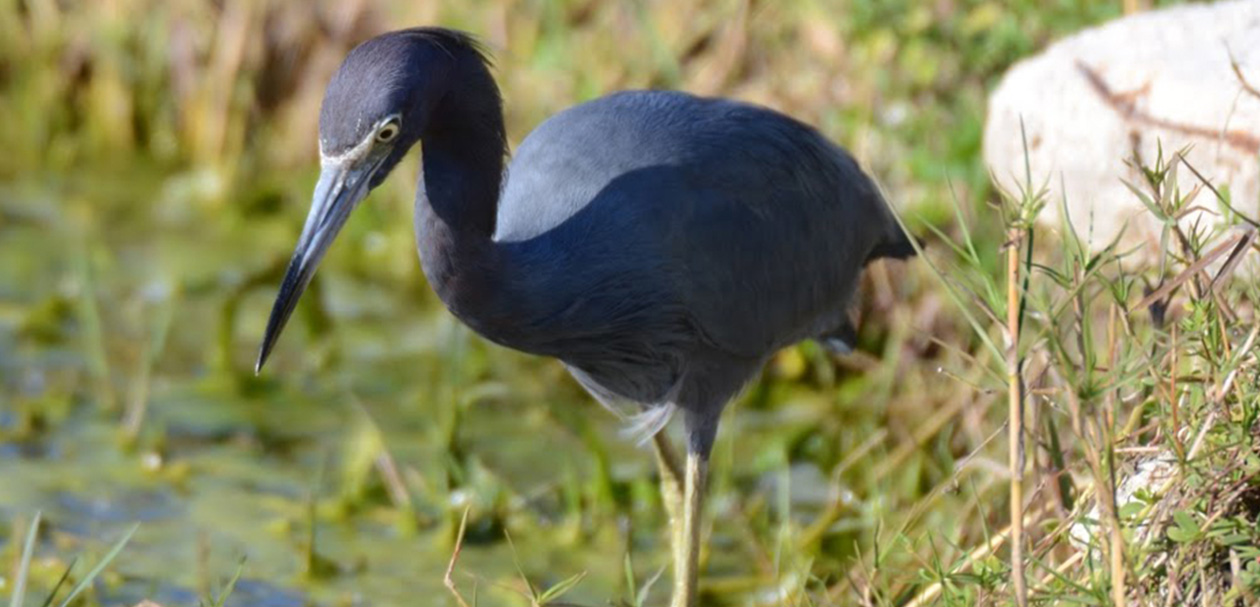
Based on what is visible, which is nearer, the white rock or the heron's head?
the heron's head

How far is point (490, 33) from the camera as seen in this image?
19.6ft

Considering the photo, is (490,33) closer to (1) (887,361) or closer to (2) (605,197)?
(1) (887,361)

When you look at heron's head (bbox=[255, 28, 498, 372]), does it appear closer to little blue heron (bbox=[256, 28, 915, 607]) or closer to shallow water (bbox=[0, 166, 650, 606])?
little blue heron (bbox=[256, 28, 915, 607])

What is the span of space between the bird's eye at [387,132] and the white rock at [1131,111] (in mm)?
1330

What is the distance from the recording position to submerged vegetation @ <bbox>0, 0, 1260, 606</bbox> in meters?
3.15

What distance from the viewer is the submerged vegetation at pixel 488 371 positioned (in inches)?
124

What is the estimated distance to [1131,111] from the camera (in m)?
3.79

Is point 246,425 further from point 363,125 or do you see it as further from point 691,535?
point 363,125

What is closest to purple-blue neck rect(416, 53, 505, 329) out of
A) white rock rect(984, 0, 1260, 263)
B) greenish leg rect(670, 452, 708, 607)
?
greenish leg rect(670, 452, 708, 607)

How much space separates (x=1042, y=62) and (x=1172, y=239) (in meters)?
0.61

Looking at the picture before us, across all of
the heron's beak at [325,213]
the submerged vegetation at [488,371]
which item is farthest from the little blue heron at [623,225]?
the submerged vegetation at [488,371]

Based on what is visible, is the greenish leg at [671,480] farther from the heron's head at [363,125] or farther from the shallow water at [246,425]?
the heron's head at [363,125]

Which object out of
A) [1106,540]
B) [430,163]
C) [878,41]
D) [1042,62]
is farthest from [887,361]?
[1106,540]

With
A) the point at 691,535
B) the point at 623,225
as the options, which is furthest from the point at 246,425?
the point at 623,225
